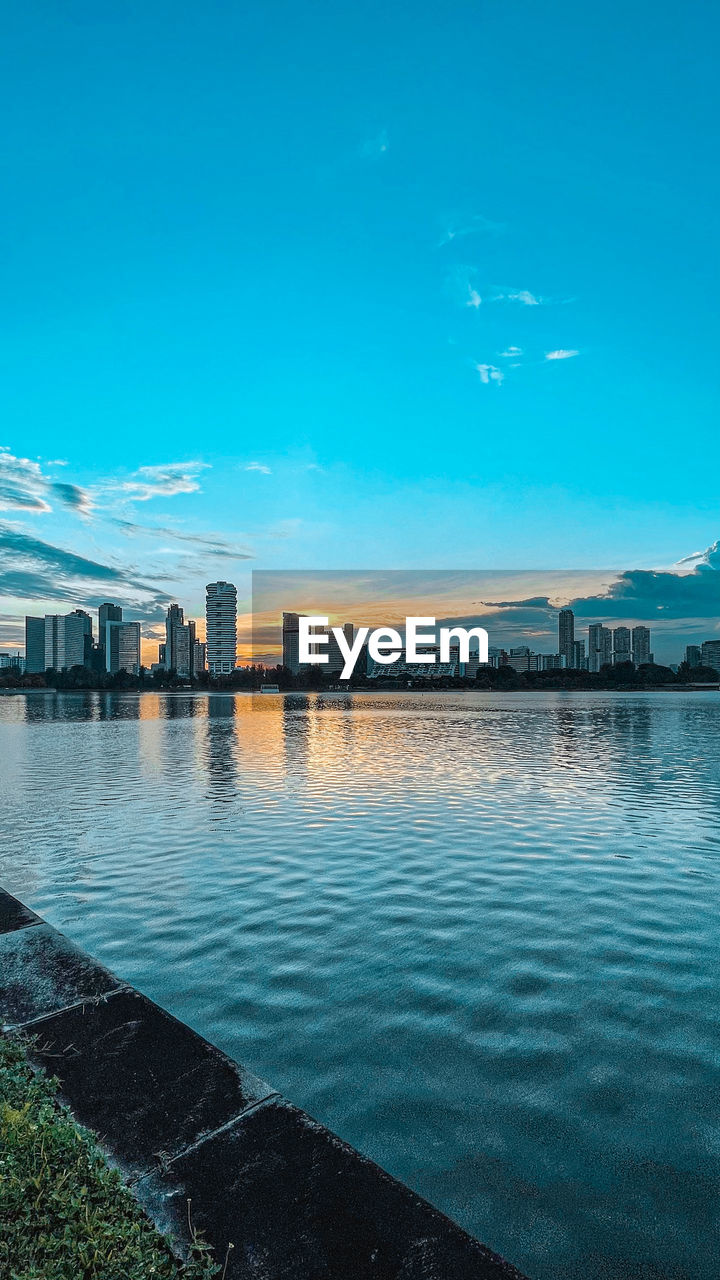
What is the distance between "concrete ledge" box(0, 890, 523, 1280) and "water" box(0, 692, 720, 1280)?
89 centimetres

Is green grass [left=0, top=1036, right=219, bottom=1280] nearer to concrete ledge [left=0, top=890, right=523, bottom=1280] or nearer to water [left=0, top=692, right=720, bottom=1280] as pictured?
concrete ledge [left=0, top=890, right=523, bottom=1280]

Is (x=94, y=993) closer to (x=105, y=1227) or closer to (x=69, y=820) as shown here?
(x=105, y=1227)

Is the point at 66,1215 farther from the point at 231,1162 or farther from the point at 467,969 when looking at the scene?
the point at 467,969

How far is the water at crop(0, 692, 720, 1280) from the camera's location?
537cm

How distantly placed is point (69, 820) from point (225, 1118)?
16.0m

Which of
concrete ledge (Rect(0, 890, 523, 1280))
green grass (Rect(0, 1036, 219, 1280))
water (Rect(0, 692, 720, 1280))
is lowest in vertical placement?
water (Rect(0, 692, 720, 1280))

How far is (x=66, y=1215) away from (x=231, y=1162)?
3.66 feet

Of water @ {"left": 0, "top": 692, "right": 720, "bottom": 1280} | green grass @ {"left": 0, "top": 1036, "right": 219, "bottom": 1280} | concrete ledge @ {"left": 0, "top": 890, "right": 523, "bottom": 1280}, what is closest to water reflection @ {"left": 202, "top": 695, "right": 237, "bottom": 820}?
water @ {"left": 0, "top": 692, "right": 720, "bottom": 1280}

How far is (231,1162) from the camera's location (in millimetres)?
4797

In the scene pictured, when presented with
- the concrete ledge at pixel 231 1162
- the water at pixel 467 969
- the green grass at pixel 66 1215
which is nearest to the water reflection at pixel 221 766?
the water at pixel 467 969

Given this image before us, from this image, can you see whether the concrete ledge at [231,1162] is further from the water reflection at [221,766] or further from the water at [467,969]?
the water reflection at [221,766]

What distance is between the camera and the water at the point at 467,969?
537 cm

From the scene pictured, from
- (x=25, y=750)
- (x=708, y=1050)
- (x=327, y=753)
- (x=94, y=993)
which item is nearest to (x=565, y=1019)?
(x=708, y=1050)

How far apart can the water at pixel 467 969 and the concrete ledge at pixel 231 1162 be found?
0.89 metres
